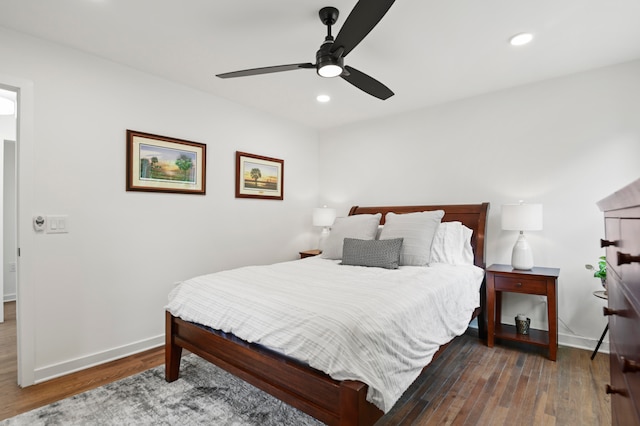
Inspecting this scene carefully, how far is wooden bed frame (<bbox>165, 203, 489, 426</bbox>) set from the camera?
1372 mm

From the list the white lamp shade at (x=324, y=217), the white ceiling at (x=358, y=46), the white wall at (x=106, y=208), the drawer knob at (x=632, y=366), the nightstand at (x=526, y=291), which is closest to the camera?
the drawer knob at (x=632, y=366)

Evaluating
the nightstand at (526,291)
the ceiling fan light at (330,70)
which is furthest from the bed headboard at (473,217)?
the ceiling fan light at (330,70)

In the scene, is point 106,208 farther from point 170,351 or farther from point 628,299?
point 628,299

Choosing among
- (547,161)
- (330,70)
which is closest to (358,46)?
(330,70)

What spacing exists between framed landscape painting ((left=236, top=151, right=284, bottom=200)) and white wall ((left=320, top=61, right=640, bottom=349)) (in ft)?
5.19

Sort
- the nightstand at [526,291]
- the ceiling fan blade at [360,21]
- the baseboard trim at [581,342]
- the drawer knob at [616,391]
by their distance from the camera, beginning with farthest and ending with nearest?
the baseboard trim at [581,342] → the nightstand at [526,291] → the ceiling fan blade at [360,21] → the drawer knob at [616,391]

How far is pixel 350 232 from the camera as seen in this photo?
3408 mm

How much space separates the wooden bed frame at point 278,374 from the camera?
54.0 inches

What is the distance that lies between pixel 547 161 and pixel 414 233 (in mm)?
1488

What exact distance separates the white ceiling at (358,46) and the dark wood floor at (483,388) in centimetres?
252

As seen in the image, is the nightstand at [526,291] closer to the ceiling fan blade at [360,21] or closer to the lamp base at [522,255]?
the lamp base at [522,255]

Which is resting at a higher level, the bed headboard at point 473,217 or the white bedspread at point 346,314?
the bed headboard at point 473,217

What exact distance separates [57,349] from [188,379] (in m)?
1.07

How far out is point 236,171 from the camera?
376 cm
